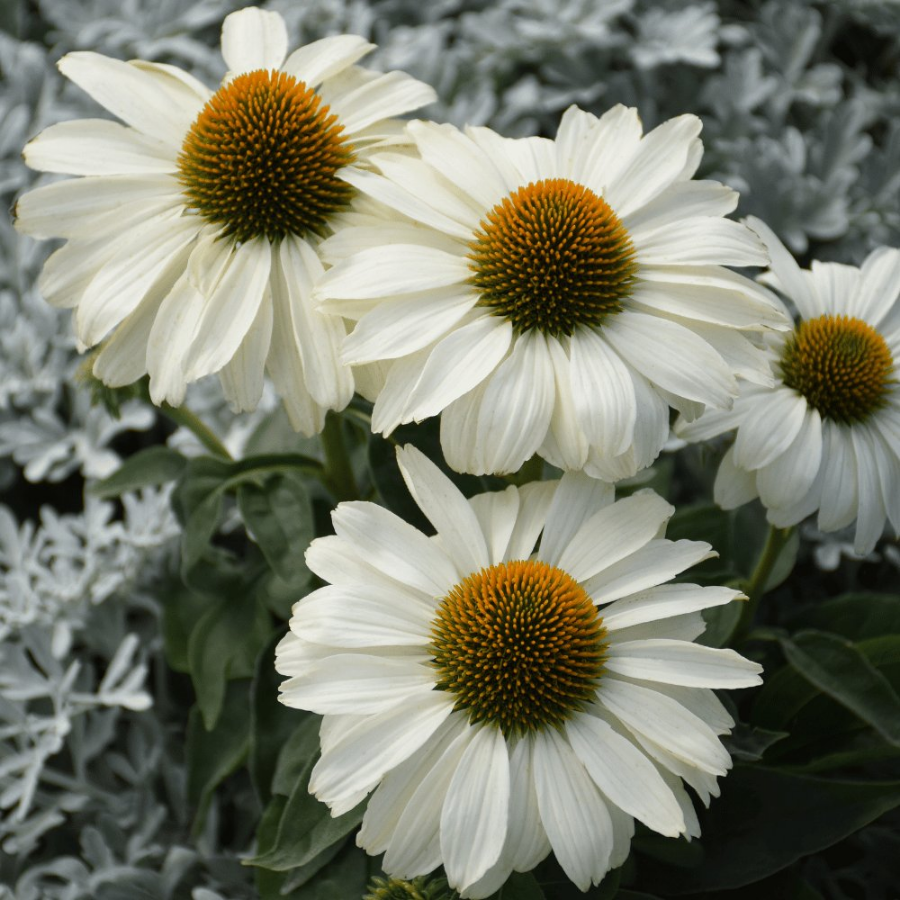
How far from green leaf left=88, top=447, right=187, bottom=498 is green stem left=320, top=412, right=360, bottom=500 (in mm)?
182

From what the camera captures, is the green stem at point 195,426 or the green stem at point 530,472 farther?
the green stem at point 195,426

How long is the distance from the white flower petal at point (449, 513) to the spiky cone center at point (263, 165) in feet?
0.67

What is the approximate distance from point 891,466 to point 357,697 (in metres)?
0.45

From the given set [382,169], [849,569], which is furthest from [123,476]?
[849,569]

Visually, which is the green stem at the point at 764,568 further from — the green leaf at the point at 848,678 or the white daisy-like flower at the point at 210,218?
the white daisy-like flower at the point at 210,218

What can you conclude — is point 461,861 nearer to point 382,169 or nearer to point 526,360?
point 526,360

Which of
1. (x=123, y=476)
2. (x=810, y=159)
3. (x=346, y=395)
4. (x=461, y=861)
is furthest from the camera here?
(x=810, y=159)

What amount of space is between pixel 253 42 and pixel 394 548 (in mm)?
467

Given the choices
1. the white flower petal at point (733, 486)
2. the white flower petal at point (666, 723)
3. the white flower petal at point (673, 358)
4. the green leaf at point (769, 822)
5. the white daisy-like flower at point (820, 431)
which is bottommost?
the green leaf at point (769, 822)

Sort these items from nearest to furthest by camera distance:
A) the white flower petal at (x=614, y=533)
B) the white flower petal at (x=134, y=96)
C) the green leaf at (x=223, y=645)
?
1. the white flower petal at (x=614, y=533)
2. the white flower petal at (x=134, y=96)
3. the green leaf at (x=223, y=645)

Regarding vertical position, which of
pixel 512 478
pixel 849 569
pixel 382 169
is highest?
pixel 382 169

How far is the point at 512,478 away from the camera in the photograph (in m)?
0.94

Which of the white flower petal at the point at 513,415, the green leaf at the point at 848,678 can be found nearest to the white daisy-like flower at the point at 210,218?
the white flower petal at the point at 513,415

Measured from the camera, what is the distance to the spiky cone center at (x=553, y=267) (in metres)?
0.78
